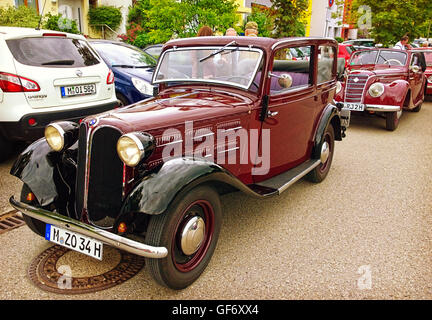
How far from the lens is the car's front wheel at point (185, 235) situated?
2.36 metres

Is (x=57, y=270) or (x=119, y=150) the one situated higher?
(x=119, y=150)

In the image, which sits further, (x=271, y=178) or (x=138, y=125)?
(x=271, y=178)

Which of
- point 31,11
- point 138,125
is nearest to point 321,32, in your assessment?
point 31,11

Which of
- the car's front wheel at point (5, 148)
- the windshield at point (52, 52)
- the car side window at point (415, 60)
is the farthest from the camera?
the car side window at point (415, 60)

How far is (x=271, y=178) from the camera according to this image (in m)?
3.73

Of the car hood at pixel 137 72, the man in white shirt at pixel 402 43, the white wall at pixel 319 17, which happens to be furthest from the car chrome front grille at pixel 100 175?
the white wall at pixel 319 17

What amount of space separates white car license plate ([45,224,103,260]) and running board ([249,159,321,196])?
1510 mm

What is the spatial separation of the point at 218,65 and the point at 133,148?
4.79 feet

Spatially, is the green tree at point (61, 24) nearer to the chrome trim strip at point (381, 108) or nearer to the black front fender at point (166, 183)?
the chrome trim strip at point (381, 108)

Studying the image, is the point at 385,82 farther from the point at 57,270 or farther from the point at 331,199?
the point at 57,270

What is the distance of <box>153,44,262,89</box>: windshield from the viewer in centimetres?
339

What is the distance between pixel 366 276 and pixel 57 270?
237 cm

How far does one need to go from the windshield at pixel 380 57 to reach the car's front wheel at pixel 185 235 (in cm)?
768

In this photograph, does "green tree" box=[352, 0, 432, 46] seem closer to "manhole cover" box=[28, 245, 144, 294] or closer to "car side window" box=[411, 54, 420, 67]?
"car side window" box=[411, 54, 420, 67]
